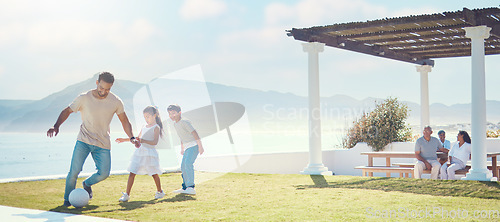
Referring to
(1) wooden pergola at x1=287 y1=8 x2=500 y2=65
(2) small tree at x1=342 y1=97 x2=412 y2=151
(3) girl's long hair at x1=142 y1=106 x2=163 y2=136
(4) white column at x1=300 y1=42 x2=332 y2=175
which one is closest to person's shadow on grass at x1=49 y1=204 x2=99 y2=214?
(3) girl's long hair at x1=142 y1=106 x2=163 y2=136

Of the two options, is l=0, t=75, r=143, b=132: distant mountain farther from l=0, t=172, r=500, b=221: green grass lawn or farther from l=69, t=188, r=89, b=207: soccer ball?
l=69, t=188, r=89, b=207: soccer ball

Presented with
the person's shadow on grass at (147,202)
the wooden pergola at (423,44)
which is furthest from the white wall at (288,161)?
the person's shadow on grass at (147,202)

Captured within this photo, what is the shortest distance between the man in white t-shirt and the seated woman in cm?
662

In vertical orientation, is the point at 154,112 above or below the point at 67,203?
above

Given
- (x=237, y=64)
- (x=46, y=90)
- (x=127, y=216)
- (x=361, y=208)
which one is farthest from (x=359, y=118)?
(x=46, y=90)

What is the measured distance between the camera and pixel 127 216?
6.89 meters

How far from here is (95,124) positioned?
25.3ft

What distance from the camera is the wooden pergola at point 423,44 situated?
11.0 m

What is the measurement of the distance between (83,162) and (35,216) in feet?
3.86

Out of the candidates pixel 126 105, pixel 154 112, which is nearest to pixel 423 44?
pixel 154 112

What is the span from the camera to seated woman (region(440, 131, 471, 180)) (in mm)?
11505

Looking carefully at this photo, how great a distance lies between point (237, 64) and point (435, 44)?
150 feet

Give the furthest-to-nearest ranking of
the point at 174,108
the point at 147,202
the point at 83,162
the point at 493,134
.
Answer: the point at 493,134
the point at 174,108
the point at 147,202
the point at 83,162

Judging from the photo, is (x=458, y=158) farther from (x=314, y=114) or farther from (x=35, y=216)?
(x=35, y=216)
